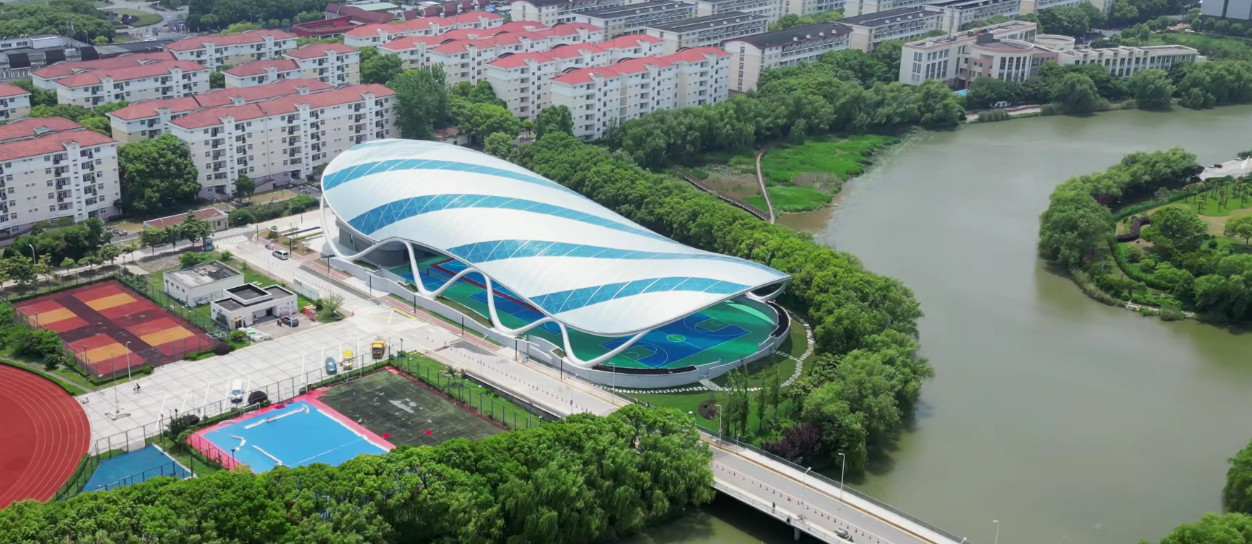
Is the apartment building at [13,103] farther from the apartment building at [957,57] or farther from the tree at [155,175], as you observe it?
the apartment building at [957,57]

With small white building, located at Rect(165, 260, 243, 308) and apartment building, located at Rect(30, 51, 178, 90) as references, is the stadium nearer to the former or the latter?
small white building, located at Rect(165, 260, 243, 308)

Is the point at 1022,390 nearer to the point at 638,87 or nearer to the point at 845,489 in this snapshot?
the point at 845,489

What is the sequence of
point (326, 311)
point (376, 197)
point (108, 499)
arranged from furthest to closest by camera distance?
point (376, 197), point (326, 311), point (108, 499)

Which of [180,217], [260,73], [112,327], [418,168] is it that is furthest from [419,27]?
[112,327]

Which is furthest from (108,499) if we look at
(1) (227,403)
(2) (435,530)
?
(1) (227,403)

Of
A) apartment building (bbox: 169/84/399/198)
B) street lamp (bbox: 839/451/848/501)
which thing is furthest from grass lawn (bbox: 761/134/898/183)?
street lamp (bbox: 839/451/848/501)

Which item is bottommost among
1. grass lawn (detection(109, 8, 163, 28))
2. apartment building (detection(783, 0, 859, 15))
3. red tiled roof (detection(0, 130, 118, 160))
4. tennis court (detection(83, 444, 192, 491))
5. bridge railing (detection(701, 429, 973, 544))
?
tennis court (detection(83, 444, 192, 491))

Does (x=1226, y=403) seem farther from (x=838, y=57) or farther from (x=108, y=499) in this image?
(x=838, y=57)
